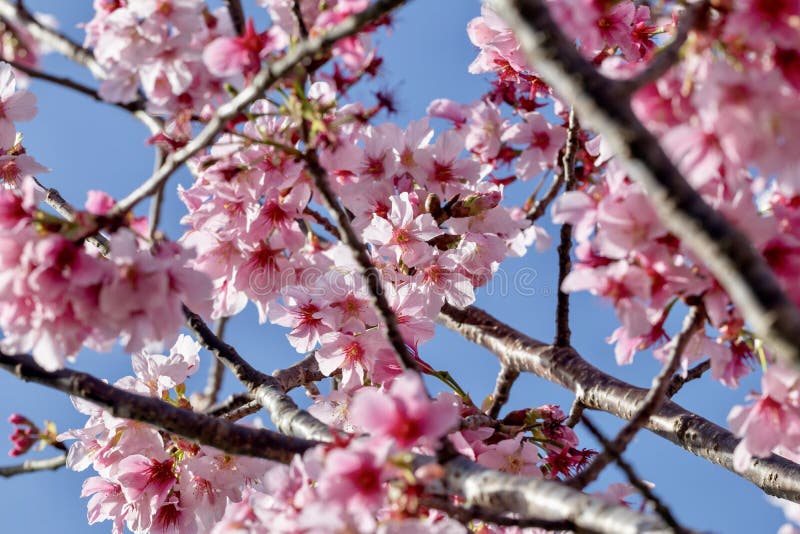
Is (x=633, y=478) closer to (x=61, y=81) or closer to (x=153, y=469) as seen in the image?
(x=61, y=81)

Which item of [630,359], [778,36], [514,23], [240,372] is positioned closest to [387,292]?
[240,372]

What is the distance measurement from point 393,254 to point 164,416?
4.49 ft

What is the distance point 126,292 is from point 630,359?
137 centimetres

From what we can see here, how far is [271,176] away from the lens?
2.59 metres

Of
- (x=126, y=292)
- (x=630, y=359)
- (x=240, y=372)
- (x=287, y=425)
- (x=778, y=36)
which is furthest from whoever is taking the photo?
(x=240, y=372)

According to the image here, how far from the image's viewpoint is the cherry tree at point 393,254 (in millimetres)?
1572

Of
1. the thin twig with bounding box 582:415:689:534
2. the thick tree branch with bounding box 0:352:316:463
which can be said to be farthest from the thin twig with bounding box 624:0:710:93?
the thick tree branch with bounding box 0:352:316:463

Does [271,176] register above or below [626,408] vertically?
above

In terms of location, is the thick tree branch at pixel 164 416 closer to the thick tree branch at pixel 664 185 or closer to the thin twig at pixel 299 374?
the thick tree branch at pixel 664 185

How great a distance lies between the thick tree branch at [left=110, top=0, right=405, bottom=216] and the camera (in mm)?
1807

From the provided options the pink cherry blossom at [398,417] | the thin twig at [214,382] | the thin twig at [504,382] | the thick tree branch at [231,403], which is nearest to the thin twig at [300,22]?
the pink cherry blossom at [398,417]

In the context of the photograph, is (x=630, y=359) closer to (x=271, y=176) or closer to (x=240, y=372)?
(x=271, y=176)

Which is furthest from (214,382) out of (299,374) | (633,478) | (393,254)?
(633,478)

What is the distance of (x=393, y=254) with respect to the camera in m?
3.31
